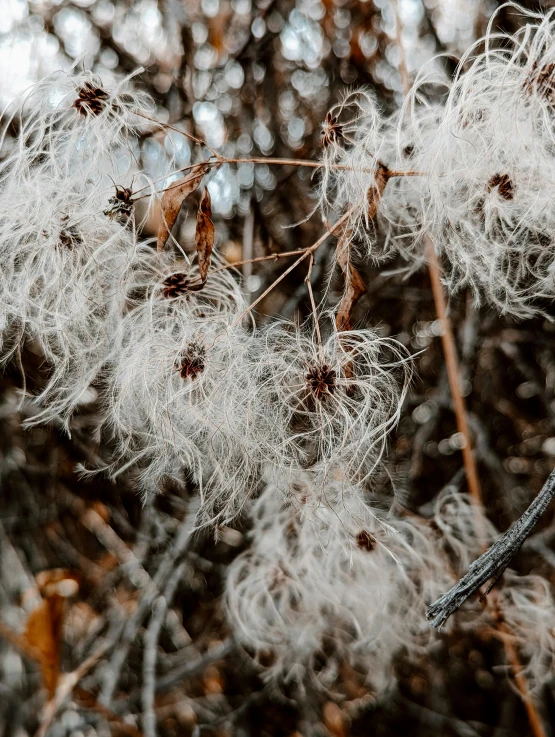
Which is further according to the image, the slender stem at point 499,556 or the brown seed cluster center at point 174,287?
the brown seed cluster center at point 174,287

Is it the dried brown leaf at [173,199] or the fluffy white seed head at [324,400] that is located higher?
the dried brown leaf at [173,199]

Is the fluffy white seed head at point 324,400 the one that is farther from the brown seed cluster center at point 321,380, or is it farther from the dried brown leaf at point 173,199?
the dried brown leaf at point 173,199

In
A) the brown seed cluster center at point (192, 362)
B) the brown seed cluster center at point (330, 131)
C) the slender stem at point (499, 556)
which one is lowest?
the slender stem at point (499, 556)

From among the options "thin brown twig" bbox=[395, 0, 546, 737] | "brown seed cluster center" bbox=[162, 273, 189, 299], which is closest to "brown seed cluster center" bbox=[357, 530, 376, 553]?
"thin brown twig" bbox=[395, 0, 546, 737]

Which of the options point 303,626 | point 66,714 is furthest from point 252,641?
point 66,714

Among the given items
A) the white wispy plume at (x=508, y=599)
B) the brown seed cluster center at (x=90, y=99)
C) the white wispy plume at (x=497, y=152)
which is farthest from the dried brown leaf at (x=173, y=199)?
the white wispy plume at (x=508, y=599)

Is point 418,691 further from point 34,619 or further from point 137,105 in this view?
point 137,105

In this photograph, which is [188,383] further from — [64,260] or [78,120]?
[78,120]
